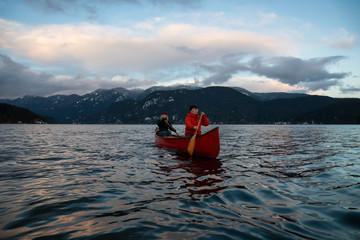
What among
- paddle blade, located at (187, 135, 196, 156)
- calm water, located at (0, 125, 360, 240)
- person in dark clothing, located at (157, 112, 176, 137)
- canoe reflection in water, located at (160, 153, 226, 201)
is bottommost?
canoe reflection in water, located at (160, 153, 226, 201)

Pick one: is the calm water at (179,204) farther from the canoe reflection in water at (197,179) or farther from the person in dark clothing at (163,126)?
the person in dark clothing at (163,126)

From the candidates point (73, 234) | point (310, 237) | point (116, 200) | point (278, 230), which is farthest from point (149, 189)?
point (310, 237)

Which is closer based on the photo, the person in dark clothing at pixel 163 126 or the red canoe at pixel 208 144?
the red canoe at pixel 208 144

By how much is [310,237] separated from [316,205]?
1.91 metres

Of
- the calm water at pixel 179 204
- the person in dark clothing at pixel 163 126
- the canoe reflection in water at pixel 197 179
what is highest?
the person in dark clothing at pixel 163 126

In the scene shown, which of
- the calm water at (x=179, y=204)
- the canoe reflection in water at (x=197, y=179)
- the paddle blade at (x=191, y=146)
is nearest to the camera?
the calm water at (x=179, y=204)

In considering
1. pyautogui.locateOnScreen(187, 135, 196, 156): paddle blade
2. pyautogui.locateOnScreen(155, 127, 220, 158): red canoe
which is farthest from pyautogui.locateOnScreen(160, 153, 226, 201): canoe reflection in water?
pyautogui.locateOnScreen(187, 135, 196, 156): paddle blade

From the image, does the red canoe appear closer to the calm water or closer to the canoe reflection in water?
the canoe reflection in water

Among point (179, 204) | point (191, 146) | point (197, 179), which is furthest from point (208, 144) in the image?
point (179, 204)

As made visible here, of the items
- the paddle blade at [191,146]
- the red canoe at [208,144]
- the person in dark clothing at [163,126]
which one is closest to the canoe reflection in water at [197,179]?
the red canoe at [208,144]

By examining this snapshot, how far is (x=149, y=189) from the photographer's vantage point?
6453 millimetres

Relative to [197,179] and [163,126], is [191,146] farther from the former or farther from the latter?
[163,126]

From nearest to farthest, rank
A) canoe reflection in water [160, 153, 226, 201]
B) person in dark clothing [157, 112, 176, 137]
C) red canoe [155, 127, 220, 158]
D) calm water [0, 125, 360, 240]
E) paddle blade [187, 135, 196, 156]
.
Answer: calm water [0, 125, 360, 240], canoe reflection in water [160, 153, 226, 201], red canoe [155, 127, 220, 158], paddle blade [187, 135, 196, 156], person in dark clothing [157, 112, 176, 137]

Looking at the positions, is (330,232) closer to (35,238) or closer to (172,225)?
(172,225)
